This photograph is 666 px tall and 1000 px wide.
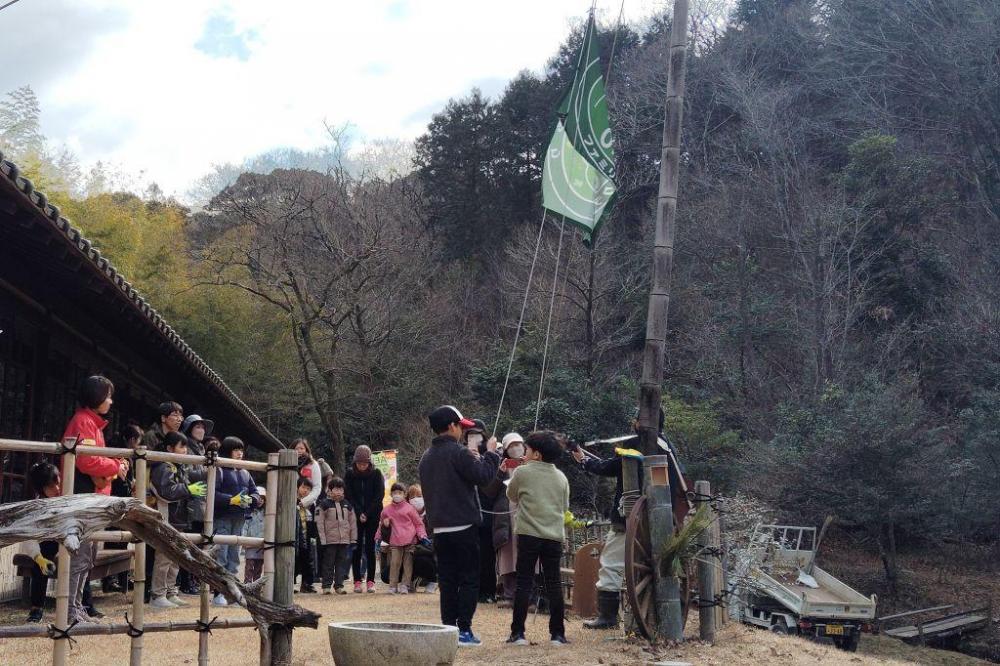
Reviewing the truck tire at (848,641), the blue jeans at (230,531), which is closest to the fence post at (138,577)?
the blue jeans at (230,531)

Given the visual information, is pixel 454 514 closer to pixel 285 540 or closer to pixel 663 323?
pixel 285 540

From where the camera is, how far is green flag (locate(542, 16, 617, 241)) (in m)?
10.7

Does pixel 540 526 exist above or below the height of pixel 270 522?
below

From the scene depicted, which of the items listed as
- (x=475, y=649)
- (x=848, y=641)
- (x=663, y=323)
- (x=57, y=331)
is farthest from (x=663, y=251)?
(x=848, y=641)

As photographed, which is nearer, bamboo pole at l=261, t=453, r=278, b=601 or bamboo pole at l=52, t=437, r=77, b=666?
bamboo pole at l=52, t=437, r=77, b=666

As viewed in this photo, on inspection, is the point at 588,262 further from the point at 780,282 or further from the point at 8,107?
the point at 8,107

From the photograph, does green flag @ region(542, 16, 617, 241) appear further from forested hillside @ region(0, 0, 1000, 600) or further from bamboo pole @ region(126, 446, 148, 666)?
forested hillside @ region(0, 0, 1000, 600)

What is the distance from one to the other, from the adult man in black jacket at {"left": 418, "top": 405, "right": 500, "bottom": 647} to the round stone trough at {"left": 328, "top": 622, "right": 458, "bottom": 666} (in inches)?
75.8

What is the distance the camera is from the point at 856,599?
18.0 meters

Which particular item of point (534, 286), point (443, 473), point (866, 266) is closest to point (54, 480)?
point (443, 473)

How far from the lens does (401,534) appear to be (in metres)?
12.9

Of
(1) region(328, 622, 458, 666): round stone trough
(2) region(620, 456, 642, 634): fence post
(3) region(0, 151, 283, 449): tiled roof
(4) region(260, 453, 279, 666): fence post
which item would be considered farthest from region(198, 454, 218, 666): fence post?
(2) region(620, 456, 642, 634): fence post

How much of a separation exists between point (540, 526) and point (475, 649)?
1042 mm

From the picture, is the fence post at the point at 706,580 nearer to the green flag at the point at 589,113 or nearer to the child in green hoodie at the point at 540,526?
the child in green hoodie at the point at 540,526
